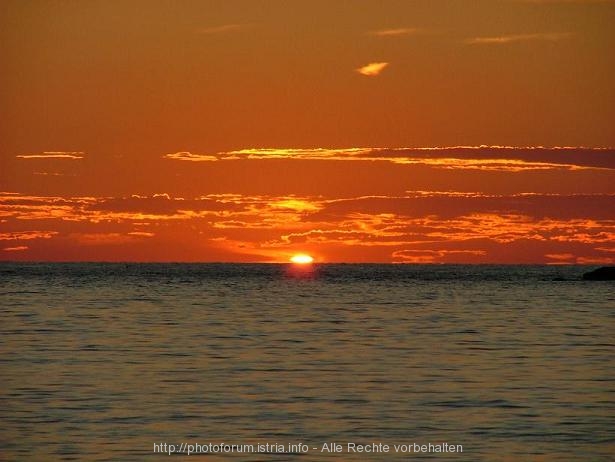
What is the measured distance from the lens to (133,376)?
39688mm

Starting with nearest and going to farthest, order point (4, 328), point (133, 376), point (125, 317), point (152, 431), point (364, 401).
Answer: point (152, 431), point (364, 401), point (133, 376), point (4, 328), point (125, 317)

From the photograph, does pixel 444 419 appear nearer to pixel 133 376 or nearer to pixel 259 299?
pixel 133 376

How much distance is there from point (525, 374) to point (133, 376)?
12313mm

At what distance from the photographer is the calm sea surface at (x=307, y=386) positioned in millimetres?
28281

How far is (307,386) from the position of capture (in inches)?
1468

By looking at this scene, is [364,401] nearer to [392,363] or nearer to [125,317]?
[392,363]

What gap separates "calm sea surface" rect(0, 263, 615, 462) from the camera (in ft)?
92.8

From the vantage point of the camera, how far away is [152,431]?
2931 cm

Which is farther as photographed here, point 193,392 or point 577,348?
point 577,348

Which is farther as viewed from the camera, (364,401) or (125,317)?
(125,317)

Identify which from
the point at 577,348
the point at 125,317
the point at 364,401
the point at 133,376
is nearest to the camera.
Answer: the point at 364,401

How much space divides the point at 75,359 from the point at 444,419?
18.1 m

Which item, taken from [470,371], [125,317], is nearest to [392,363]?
[470,371]

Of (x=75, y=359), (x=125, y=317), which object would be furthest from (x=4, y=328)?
(x=75, y=359)
